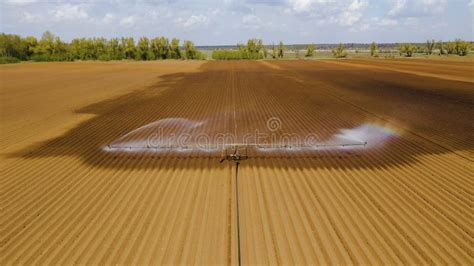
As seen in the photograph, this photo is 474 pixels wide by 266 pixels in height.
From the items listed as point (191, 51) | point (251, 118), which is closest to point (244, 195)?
point (251, 118)

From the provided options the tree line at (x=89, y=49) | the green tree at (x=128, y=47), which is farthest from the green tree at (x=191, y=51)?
the green tree at (x=128, y=47)

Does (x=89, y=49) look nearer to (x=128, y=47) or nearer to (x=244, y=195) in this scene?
(x=128, y=47)

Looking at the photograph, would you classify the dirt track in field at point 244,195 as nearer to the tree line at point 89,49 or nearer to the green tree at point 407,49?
the tree line at point 89,49

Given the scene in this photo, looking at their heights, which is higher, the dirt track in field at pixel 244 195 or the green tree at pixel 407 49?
the green tree at pixel 407 49

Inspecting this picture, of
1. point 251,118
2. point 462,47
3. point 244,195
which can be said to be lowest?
point 244,195

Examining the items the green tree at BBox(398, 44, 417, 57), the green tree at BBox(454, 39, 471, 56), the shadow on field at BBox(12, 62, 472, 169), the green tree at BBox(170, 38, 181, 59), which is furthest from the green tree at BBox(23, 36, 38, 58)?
the green tree at BBox(454, 39, 471, 56)

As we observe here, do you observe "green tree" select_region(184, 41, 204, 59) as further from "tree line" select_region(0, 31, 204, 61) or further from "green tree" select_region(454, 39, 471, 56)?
"green tree" select_region(454, 39, 471, 56)
